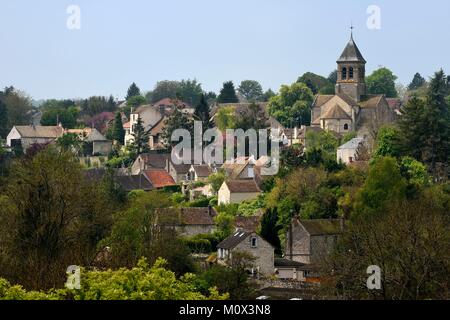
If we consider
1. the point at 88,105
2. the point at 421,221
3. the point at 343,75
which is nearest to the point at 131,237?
the point at 421,221

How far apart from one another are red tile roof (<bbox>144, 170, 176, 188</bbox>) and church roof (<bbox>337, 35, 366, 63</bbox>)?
20460mm

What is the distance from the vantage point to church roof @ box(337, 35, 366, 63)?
95250mm

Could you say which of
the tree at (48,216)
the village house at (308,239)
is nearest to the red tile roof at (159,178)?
the village house at (308,239)

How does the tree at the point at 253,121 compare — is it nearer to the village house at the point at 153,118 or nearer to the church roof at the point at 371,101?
the church roof at the point at 371,101

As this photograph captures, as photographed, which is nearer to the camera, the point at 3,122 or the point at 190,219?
the point at 190,219

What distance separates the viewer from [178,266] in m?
43.8

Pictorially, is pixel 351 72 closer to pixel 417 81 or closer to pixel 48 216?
pixel 48 216

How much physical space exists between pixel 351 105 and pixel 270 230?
3652 cm

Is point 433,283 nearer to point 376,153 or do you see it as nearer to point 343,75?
point 376,153

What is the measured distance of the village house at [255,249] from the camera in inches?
2037

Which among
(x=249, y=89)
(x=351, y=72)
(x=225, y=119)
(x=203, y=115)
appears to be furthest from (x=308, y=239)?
(x=249, y=89)

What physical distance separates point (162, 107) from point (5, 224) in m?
75.3

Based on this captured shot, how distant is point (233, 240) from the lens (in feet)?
176

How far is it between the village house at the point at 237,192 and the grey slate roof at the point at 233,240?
14321 millimetres
